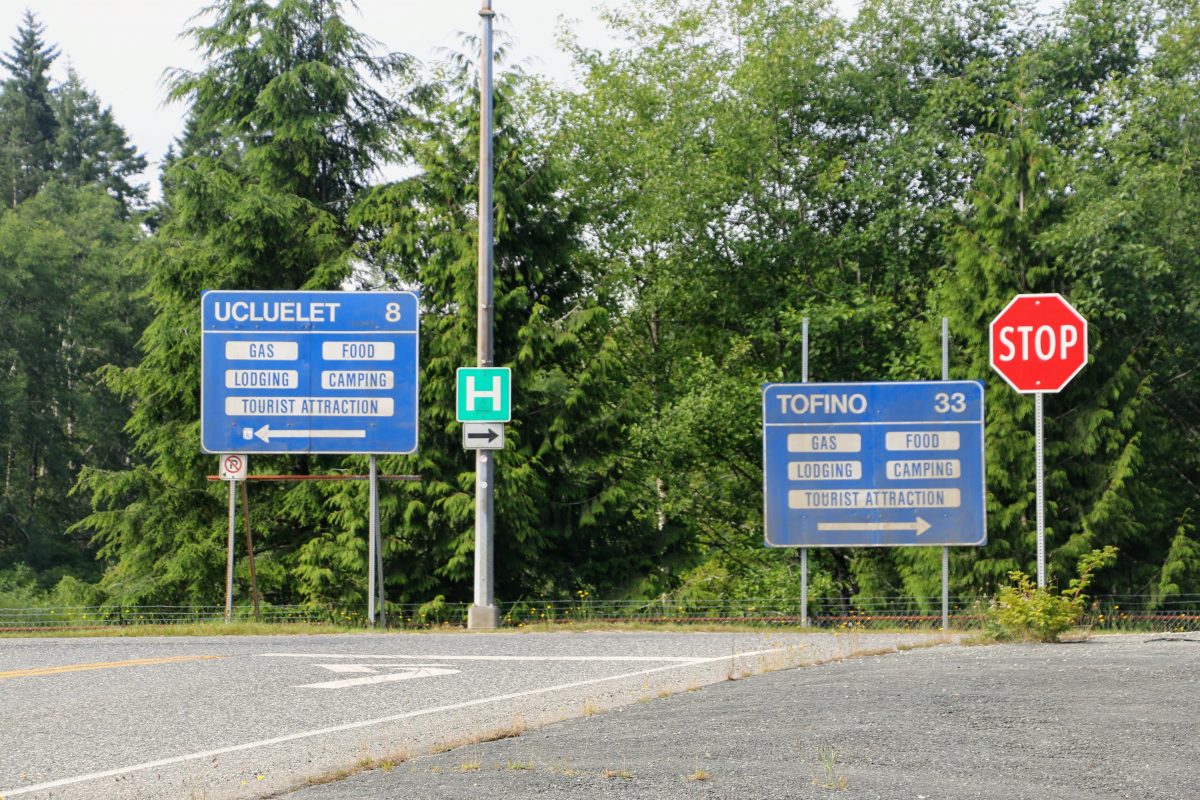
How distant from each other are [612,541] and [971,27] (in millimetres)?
17811

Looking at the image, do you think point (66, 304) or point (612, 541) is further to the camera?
point (66, 304)

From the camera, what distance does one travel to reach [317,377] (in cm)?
2050

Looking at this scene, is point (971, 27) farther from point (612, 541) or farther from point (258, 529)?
point (258, 529)

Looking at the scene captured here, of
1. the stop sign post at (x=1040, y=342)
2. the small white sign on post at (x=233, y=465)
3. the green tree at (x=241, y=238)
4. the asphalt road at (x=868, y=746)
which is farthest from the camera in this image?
the green tree at (x=241, y=238)

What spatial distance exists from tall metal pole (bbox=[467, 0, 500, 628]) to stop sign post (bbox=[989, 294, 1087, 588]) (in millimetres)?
10345

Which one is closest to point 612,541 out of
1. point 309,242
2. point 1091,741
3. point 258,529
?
point 258,529

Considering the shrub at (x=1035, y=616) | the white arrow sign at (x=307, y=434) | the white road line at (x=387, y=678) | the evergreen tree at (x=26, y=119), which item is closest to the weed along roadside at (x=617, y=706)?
the shrub at (x=1035, y=616)

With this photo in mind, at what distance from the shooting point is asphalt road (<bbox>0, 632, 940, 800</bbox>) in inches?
342

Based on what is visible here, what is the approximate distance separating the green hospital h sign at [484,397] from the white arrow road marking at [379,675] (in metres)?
6.14

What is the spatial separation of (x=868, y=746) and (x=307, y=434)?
44.3 ft

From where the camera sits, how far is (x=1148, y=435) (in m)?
27.5

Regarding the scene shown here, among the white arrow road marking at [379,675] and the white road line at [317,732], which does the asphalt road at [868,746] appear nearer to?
the white road line at [317,732]

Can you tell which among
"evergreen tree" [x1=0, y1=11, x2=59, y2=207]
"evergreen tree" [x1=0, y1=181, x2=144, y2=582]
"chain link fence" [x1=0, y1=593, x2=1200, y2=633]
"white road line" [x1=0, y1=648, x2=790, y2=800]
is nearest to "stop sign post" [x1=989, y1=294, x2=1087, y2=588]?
"chain link fence" [x1=0, y1=593, x2=1200, y2=633]

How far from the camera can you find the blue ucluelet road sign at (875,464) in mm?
18828
